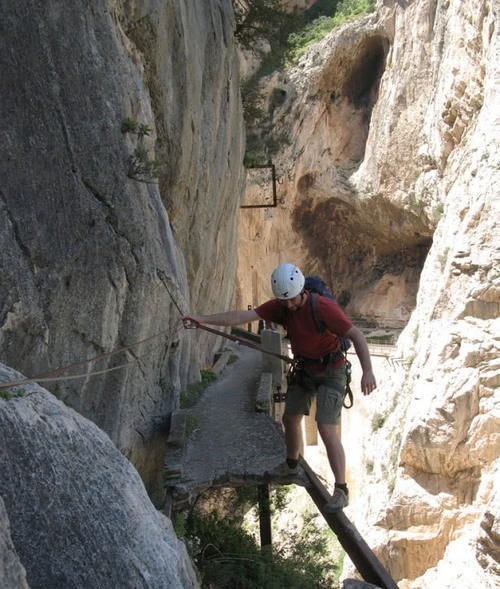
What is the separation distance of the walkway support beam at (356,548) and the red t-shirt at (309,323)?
1531 millimetres

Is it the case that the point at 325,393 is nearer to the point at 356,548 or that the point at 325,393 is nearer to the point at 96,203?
the point at 356,548

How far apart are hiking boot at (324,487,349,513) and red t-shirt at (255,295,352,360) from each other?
130 centimetres

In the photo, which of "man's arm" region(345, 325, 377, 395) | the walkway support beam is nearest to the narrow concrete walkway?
the walkway support beam

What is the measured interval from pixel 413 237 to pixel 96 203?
2509 cm

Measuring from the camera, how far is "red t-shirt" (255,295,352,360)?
15.3ft

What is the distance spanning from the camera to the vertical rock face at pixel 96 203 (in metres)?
4.29

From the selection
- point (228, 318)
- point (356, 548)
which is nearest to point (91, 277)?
point (228, 318)

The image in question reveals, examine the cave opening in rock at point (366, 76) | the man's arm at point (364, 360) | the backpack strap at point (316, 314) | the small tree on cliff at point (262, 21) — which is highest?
the cave opening in rock at point (366, 76)

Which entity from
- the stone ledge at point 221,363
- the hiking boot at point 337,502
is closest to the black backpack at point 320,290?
the hiking boot at point 337,502

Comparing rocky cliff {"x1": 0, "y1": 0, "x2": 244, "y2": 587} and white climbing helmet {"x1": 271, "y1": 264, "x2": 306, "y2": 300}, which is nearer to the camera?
rocky cliff {"x1": 0, "y1": 0, "x2": 244, "y2": 587}

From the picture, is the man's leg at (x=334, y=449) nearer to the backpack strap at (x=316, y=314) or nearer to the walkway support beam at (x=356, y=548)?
the walkway support beam at (x=356, y=548)

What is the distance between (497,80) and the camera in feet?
52.2

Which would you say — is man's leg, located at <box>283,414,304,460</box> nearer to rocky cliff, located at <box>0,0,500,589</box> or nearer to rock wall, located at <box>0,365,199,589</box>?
rocky cliff, located at <box>0,0,500,589</box>

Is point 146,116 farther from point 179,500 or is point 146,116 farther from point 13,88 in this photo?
point 179,500
